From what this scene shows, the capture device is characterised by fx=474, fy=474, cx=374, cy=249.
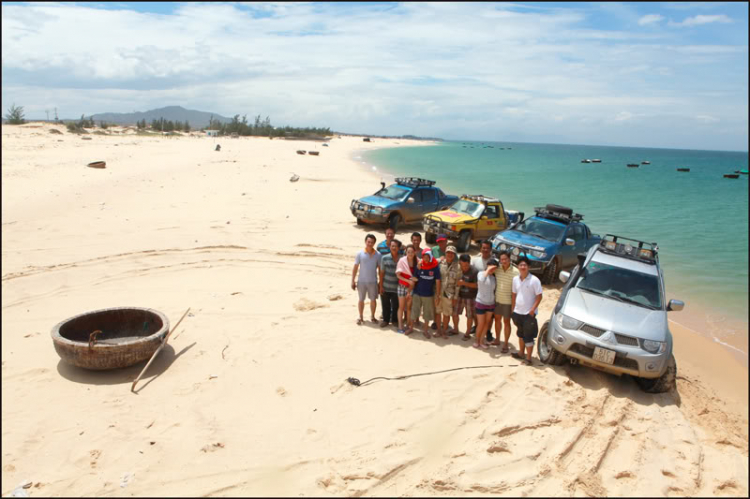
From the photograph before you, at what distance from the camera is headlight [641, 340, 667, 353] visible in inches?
258

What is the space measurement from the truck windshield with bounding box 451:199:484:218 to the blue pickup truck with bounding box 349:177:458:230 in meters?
1.79

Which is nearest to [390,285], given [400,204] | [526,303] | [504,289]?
[504,289]

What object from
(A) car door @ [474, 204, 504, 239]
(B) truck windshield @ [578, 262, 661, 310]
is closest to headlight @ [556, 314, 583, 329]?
(B) truck windshield @ [578, 262, 661, 310]

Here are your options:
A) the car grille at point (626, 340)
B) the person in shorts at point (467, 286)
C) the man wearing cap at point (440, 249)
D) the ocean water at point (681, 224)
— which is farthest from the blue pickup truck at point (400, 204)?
the car grille at point (626, 340)

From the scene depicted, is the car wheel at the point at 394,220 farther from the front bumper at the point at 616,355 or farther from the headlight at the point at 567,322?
the front bumper at the point at 616,355

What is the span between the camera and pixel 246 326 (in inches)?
326

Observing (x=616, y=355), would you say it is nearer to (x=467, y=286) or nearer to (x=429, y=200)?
(x=467, y=286)

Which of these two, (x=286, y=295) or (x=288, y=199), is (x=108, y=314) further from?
(x=288, y=199)

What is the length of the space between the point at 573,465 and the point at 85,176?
75.6ft

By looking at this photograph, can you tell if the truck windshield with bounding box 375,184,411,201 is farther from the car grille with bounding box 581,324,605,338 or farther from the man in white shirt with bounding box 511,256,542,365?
the car grille with bounding box 581,324,605,338

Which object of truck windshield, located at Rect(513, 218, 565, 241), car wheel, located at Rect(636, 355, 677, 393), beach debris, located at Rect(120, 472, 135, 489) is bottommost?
beach debris, located at Rect(120, 472, 135, 489)

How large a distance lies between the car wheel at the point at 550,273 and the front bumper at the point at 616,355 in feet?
17.5

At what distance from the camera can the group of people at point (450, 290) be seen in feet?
24.4

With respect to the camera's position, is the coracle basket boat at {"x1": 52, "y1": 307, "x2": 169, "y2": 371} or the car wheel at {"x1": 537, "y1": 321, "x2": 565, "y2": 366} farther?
the car wheel at {"x1": 537, "y1": 321, "x2": 565, "y2": 366}
